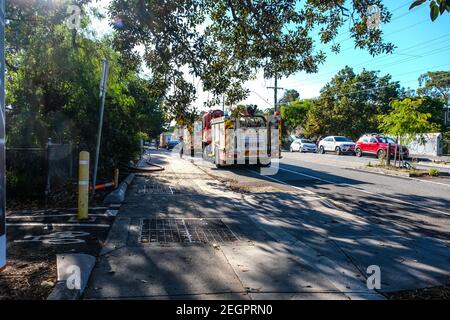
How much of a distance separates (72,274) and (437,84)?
72.8m

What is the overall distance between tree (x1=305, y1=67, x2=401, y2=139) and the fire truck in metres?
31.5

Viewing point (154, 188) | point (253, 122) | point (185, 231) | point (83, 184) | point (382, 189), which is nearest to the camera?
point (185, 231)

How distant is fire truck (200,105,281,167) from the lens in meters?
16.8

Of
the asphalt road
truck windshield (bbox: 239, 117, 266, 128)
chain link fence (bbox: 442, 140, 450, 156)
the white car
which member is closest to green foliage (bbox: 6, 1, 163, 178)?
truck windshield (bbox: 239, 117, 266, 128)

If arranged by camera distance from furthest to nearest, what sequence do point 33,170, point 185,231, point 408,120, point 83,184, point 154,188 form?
1. point 408,120
2. point 154,188
3. point 33,170
4. point 83,184
5. point 185,231

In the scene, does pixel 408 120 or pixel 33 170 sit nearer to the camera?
pixel 33 170

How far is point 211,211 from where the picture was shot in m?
8.30

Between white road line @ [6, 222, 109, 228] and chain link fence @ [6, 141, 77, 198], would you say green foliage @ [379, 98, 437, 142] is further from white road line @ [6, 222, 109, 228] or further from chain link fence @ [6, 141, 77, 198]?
white road line @ [6, 222, 109, 228]

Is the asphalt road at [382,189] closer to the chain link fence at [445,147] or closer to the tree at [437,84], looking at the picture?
the chain link fence at [445,147]

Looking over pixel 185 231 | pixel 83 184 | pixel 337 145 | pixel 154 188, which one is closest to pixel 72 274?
pixel 185 231

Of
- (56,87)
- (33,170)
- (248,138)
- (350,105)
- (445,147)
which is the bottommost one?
(33,170)

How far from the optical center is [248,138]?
17219mm

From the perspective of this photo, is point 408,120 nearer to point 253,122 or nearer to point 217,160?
point 253,122

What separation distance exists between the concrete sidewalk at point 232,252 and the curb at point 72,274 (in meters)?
0.10
